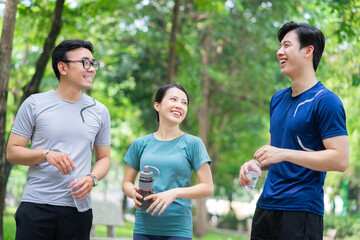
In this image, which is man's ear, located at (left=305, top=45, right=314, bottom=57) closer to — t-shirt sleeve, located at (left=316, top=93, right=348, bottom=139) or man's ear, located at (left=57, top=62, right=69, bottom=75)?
t-shirt sleeve, located at (left=316, top=93, right=348, bottom=139)

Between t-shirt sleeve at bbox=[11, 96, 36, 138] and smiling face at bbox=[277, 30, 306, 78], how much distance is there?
1826 mm

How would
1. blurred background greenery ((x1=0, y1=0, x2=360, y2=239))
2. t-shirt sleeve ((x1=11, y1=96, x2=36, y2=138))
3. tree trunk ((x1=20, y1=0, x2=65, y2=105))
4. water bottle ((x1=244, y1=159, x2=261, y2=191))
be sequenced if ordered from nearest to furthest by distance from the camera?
water bottle ((x1=244, y1=159, x2=261, y2=191))
t-shirt sleeve ((x1=11, y1=96, x2=36, y2=138))
tree trunk ((x1=20, y1=0, x2=65, y2=105))
blurred background greenery ((x1=0, y1=0, x2=360, y2=239))

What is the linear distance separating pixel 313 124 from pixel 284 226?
2.20 feet

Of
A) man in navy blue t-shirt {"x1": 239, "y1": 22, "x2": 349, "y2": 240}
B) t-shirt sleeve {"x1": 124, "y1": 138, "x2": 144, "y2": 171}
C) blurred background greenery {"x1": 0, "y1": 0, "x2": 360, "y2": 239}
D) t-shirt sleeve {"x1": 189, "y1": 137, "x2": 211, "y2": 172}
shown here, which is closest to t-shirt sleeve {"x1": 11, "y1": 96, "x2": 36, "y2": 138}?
t-shirt sleeve {"x1": 124, "y1": 138, "x2": 144, "y2": 171}

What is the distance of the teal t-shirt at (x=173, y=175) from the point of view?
345 cm

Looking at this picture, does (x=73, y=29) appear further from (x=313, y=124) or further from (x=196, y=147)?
(x=313, y=124)

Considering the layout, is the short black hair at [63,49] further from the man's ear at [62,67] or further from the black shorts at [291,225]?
the black shorts at [291,225]

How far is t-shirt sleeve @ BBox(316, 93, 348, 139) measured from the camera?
2842 mm

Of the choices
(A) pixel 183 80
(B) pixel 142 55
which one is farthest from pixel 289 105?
(B) pixel 142 55

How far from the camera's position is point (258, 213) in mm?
3201

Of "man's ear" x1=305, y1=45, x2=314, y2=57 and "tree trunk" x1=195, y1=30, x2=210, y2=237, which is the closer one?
"man's ear" x1=305, y1=45, x2=314, y2=57

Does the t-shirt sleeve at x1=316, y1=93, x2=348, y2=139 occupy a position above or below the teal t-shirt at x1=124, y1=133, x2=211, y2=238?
above

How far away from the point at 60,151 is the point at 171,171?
0.83 meters

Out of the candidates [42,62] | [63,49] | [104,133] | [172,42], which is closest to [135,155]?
[104,133]
